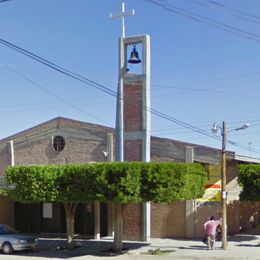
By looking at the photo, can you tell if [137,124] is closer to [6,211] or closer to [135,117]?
[135,117]

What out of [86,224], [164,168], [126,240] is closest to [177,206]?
[126,240]

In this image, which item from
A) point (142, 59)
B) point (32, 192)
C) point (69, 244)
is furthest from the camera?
point (142, 59)

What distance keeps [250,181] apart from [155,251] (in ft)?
21.2

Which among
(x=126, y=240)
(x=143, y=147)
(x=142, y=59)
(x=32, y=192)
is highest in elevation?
(x=142, y=59)

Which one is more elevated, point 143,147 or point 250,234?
point 143,147

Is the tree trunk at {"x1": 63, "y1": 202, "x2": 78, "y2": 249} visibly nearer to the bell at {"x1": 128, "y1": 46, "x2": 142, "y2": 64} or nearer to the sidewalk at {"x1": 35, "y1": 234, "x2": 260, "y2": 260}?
the sidewalk at {"x1": 35, "y1": 234, "x2": 260, "y2": 260}

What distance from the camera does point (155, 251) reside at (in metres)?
25.6

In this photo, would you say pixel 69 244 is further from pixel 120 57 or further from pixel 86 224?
pixel 120 57

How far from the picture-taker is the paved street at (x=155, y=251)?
24.4 metres

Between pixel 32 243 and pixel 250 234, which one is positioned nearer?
pixel 32 243

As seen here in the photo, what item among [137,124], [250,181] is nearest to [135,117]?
[137,124]

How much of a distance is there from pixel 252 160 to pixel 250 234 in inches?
169

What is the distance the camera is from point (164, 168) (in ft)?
77.4

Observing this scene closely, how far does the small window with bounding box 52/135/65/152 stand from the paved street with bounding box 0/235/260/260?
5.86 meters
